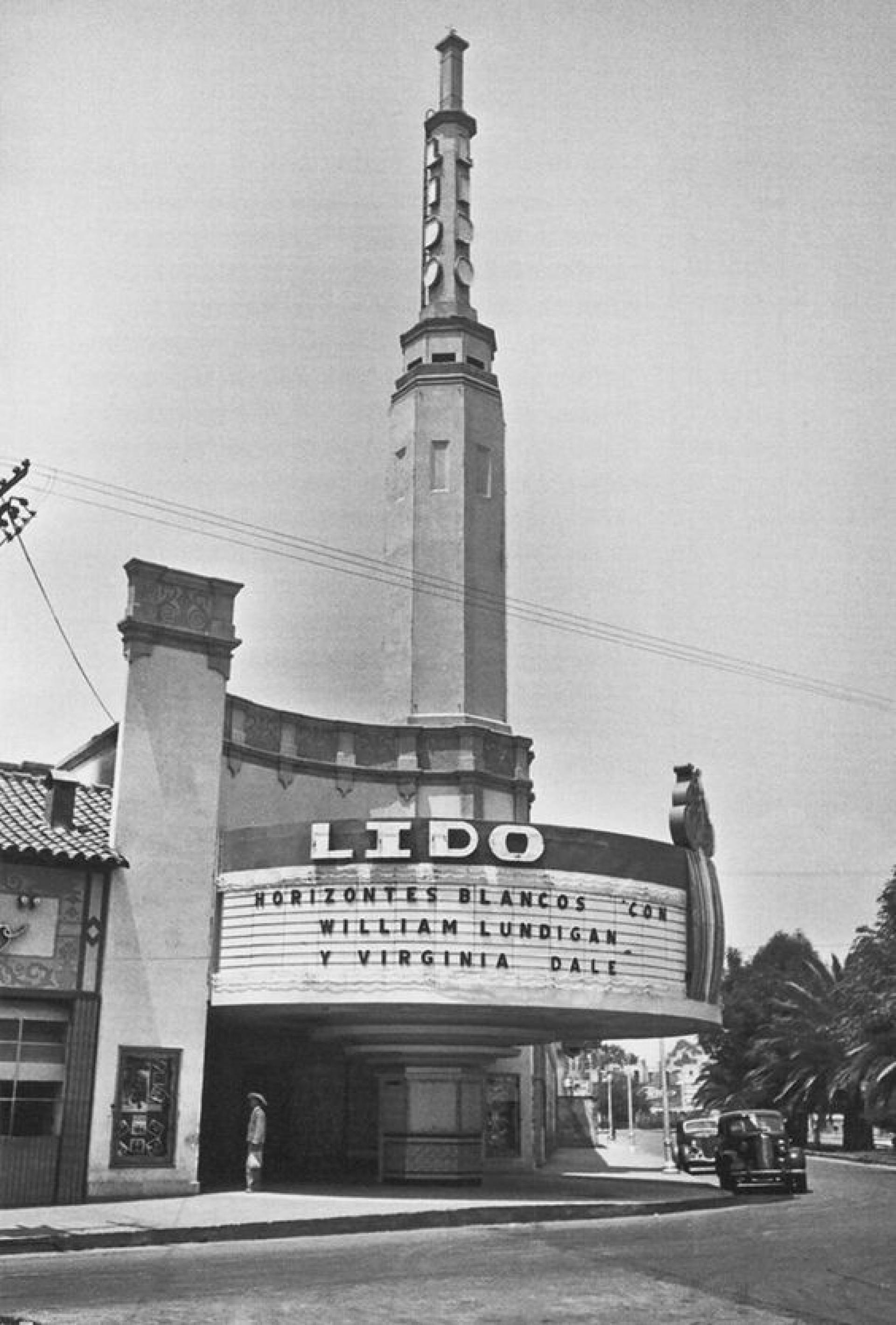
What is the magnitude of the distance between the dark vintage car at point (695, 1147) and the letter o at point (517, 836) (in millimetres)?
18815

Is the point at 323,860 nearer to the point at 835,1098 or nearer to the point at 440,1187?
the point at 440,1187

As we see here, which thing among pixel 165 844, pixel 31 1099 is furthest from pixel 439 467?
pixel 31 1099

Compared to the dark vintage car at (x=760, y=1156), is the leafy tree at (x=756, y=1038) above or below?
above

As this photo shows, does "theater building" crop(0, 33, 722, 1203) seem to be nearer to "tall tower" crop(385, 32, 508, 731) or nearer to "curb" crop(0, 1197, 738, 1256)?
"curb" crop(0, 1197, 738, 1256)

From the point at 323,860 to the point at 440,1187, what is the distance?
7.35 m

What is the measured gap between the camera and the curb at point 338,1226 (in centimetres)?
1795

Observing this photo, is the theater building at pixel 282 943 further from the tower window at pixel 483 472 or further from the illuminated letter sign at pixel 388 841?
the tower window at pixel 483 472

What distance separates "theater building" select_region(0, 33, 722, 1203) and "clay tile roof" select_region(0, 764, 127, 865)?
116 millimetres

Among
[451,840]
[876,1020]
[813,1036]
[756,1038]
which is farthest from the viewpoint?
[756,1038]

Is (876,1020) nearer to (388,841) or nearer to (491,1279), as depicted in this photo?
(388,841)

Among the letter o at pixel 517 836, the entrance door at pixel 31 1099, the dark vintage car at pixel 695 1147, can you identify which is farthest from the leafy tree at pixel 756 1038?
the entrance door at pixel 31 1099

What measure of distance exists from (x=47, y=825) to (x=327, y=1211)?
8.74 metres

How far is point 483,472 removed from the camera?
39.8 m

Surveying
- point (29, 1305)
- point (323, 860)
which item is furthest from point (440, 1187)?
point (29, 1305)
